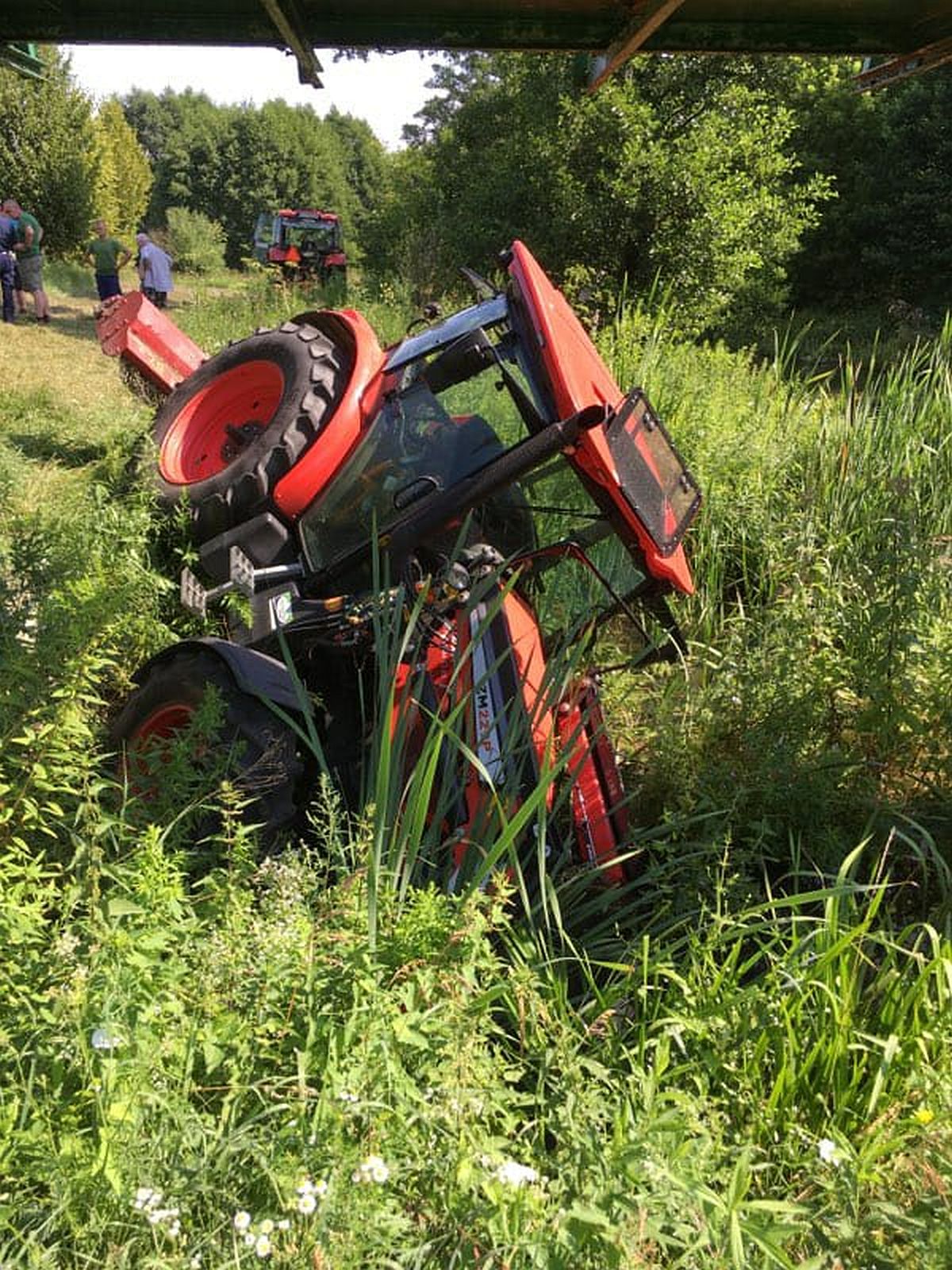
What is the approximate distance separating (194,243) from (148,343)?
22820 mm

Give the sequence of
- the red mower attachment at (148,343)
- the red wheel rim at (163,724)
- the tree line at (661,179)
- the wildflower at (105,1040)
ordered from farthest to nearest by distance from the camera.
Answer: the tree line at (661,179)
the red mower attachment at (148,343)
the red wheel rim at (163,724)
the wildflower at (105,1040)

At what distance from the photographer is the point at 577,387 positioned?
297 cm

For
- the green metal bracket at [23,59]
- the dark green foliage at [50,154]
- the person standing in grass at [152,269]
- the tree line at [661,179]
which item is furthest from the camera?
the dark green foliage at [50,154]

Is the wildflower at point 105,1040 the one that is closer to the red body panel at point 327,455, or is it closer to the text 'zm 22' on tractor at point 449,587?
the text 'zm 22' on tractor at point 449,587

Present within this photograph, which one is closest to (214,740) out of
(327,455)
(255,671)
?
(255,671)

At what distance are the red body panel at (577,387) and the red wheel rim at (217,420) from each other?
1.82 meters

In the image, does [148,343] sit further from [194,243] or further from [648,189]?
[194,243]

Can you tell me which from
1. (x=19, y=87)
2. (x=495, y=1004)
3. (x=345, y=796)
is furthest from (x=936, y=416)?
(x=19, y=87)

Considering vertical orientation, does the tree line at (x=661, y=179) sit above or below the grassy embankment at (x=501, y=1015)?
above

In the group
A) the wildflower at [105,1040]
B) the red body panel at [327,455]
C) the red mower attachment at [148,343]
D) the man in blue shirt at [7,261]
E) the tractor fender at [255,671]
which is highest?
the man in blue shirt at [7,261]

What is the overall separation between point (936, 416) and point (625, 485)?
237cm

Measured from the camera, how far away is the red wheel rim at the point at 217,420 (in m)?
4.67

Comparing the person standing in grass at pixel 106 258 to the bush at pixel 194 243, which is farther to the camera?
the bush at pixel 194 243

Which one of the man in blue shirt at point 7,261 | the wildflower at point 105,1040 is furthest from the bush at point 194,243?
the wildflower at point 105,1040
